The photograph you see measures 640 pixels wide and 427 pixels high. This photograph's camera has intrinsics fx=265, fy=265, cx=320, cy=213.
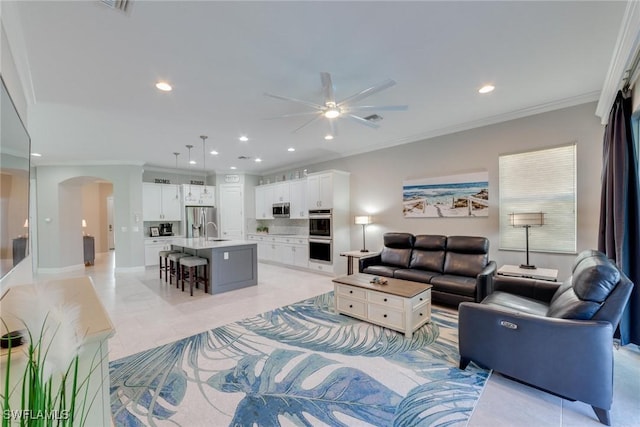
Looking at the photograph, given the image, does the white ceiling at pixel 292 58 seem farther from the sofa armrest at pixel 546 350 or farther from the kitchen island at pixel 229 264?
the sofa armrest at pixel 546 350

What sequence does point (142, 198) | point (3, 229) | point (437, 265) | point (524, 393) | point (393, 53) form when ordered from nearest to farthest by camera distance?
point (3, 229)
point (524, 393)
point (393, 53)
point (437, 265)
point (142, 198)

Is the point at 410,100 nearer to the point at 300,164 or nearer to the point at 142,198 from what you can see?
the point at 300,164

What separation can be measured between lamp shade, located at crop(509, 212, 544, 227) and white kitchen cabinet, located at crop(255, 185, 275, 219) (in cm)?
583

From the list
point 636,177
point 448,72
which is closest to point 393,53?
point 448,72

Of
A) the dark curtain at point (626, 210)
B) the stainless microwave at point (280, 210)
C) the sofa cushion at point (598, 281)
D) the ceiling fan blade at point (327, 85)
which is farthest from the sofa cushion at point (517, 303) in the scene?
the stainless microwave at point (280, 210)

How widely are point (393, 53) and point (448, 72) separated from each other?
0.78m

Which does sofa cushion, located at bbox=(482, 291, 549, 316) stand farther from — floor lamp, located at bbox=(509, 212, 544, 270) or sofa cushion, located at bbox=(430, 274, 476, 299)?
floor lamp, located at bbox=(509, 212, 544, 270)

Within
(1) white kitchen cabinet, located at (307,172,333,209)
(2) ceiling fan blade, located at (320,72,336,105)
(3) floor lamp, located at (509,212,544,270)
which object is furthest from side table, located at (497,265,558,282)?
(1) white kitchen cabinet, located at (307,172,333,209)

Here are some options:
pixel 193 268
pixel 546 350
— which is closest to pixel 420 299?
pixel 546 350

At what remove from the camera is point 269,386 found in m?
2.19

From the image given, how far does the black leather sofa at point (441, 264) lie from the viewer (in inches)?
141

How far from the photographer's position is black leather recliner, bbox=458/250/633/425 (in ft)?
5.93

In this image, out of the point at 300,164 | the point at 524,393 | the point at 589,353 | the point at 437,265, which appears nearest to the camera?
the point at 589,353

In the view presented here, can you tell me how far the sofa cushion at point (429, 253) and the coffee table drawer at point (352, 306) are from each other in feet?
4.98
